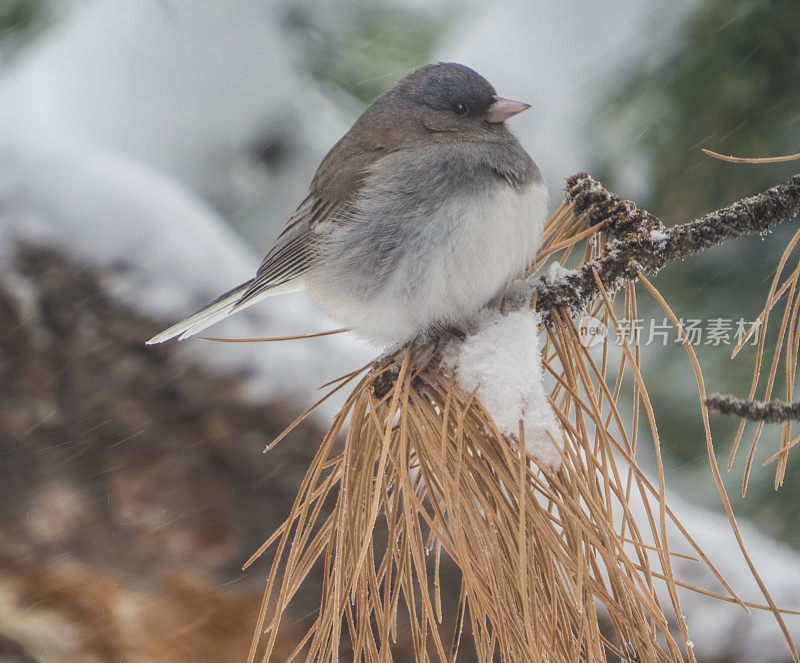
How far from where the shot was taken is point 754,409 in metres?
0.48

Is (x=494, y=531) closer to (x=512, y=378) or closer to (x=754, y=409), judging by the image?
(x=512, y=378)

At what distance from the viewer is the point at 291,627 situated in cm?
112

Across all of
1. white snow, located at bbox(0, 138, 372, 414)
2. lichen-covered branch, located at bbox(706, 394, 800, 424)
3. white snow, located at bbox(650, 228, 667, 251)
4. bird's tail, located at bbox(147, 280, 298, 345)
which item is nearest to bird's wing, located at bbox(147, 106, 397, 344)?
bird's tail, located at bbox(147, 280, 298, 345)

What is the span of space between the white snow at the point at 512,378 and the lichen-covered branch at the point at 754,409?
0.13m

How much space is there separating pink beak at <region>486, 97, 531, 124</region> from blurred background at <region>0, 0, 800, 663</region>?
0.33 m

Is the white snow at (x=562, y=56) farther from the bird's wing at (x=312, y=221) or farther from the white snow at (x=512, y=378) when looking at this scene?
the white snow at (x=512, y=378)

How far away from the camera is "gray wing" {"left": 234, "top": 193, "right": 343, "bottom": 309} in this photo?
93cm

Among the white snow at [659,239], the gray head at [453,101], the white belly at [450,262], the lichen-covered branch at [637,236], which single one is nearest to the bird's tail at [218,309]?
the white belly at [450,262]

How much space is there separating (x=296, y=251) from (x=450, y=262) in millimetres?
307

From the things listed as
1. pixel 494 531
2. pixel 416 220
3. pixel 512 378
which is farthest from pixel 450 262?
pixel 494 531

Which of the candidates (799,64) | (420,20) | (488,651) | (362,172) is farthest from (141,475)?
(799,64)

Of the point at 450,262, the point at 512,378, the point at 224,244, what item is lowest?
the point at 512,378

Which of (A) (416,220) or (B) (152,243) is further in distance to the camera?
(B) (152,243)

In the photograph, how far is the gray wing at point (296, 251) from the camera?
3.04 feet
